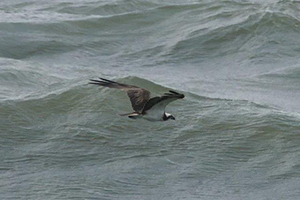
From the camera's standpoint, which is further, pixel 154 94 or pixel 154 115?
pixel 154 94

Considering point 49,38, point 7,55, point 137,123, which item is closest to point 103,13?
point 49,38

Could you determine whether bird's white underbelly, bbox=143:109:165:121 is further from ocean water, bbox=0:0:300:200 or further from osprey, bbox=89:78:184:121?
ocean water, bbox=0:0:300:200

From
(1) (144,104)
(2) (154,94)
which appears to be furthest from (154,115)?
(2) (154,94)

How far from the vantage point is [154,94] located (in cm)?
1488

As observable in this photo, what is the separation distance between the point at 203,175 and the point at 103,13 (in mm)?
10472

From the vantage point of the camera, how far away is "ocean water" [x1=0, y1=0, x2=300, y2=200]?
1116cm

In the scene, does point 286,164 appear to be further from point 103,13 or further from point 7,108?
point 103,13

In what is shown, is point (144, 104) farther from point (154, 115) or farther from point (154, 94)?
point (154, 94)

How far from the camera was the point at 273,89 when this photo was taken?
15.6 metres

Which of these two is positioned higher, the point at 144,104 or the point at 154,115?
the point at 144,104

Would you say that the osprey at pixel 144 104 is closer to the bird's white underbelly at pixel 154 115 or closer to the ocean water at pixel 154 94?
the bird's white underbelly at pixel 154 115

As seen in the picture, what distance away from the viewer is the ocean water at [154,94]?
11156 mm

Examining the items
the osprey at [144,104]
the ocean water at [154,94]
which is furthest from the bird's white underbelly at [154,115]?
the ocean water at [154,94]

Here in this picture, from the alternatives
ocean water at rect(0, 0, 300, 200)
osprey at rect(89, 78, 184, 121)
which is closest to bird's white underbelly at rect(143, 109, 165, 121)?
osprey at rect(89, 78, 184, 121)
